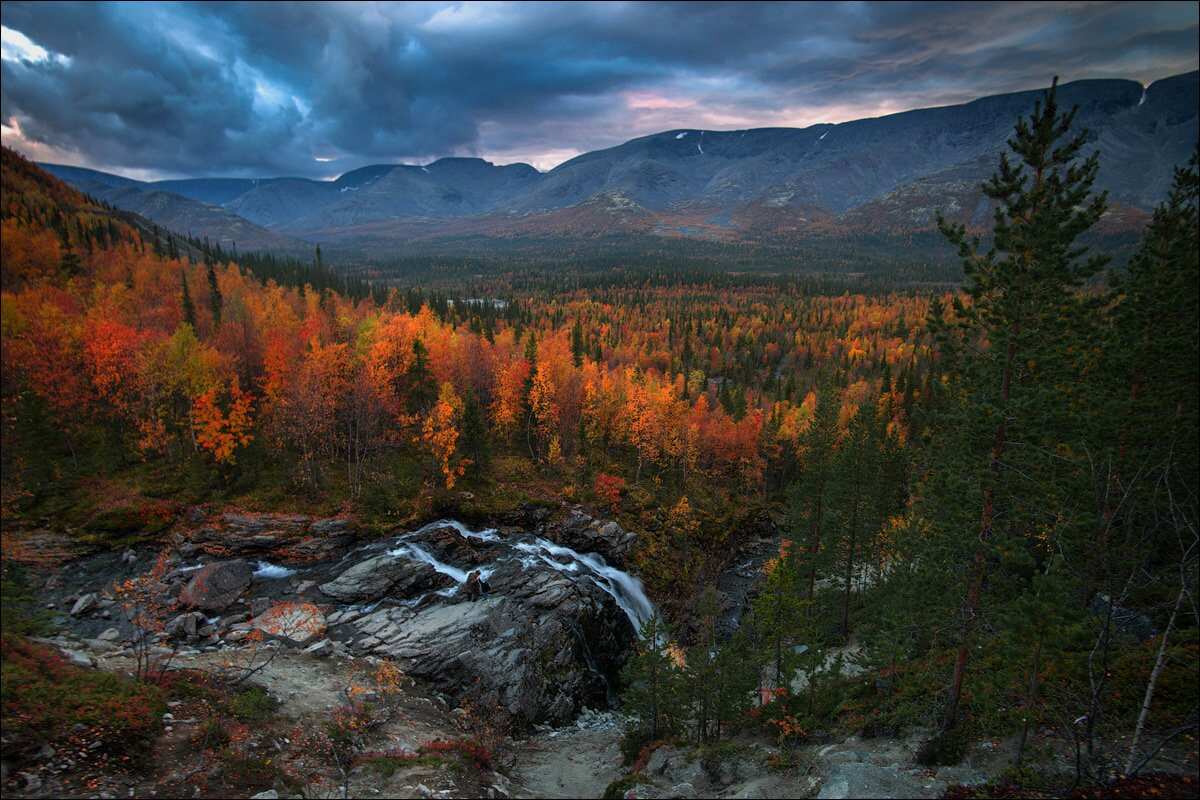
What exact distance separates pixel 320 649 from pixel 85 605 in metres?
15.3

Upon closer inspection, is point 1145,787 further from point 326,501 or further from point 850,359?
point 850,359

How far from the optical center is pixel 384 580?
139 ft

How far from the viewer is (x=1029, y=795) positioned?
1497cm

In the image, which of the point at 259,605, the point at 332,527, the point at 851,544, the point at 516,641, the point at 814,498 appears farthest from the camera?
the point at 332,527

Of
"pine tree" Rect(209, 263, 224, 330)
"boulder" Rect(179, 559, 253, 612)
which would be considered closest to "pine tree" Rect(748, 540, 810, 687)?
"boulder" Rect(179, 559, 253, 612)

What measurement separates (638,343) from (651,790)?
420 feet

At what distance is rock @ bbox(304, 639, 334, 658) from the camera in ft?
111

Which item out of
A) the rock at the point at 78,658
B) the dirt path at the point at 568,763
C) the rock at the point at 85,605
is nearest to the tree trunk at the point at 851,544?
the dirt path at the point at 568,763

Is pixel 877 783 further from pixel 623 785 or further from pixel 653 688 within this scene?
pixel 653 688

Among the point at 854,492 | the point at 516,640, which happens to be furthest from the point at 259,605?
the point at 854,492

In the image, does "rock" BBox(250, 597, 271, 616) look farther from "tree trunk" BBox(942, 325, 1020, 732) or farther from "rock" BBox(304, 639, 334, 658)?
"tree trunk" BBox(942, 325, 1020, 732)

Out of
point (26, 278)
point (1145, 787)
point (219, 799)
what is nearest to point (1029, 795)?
point (1145, 787)

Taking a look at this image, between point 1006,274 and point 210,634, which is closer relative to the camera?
point 1006,274

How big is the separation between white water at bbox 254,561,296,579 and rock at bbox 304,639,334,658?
10140mm
